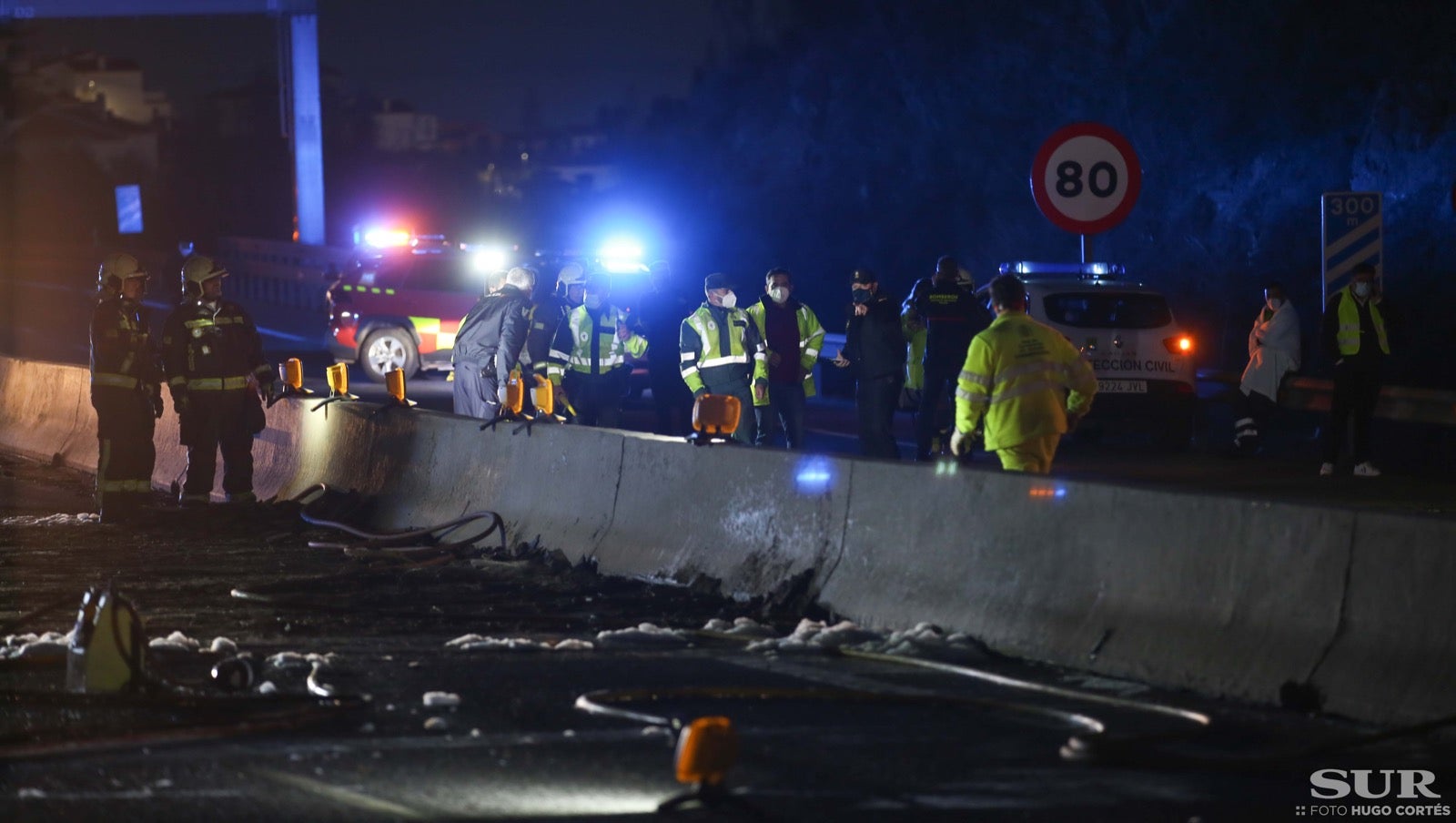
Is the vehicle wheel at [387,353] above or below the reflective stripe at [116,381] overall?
above

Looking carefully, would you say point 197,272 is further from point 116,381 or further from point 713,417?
point 713,417

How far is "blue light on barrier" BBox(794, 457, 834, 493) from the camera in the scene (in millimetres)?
9727

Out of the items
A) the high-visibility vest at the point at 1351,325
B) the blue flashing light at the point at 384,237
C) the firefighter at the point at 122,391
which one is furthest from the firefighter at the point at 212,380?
the blue flashing light at the point at 384,237

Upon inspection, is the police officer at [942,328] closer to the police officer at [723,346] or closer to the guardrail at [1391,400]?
the police officer at [723,346]

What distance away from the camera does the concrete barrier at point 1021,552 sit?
705 centimetres

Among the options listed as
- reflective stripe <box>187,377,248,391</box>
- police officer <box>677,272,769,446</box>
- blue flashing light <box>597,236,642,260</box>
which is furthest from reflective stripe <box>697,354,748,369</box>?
blue flashing light <box>597,236,642,260</box>

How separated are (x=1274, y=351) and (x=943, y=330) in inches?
131

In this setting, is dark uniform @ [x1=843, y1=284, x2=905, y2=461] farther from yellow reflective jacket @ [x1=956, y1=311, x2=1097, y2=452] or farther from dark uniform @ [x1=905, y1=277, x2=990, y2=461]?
yellow reflective jacket @ [x1=956, y1=311, x2=1097, y2=452]

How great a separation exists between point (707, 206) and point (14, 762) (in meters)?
49.7

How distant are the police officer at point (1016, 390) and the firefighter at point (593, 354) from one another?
21.4ft

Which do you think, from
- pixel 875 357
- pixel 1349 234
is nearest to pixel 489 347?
pixel 875 357

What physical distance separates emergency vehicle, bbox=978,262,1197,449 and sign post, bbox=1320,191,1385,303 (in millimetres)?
2054

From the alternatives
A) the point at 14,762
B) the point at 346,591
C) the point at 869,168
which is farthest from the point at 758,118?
the point at 14,762

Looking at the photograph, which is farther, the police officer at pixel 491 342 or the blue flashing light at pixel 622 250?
the blue flashing light at pixel 622 250
